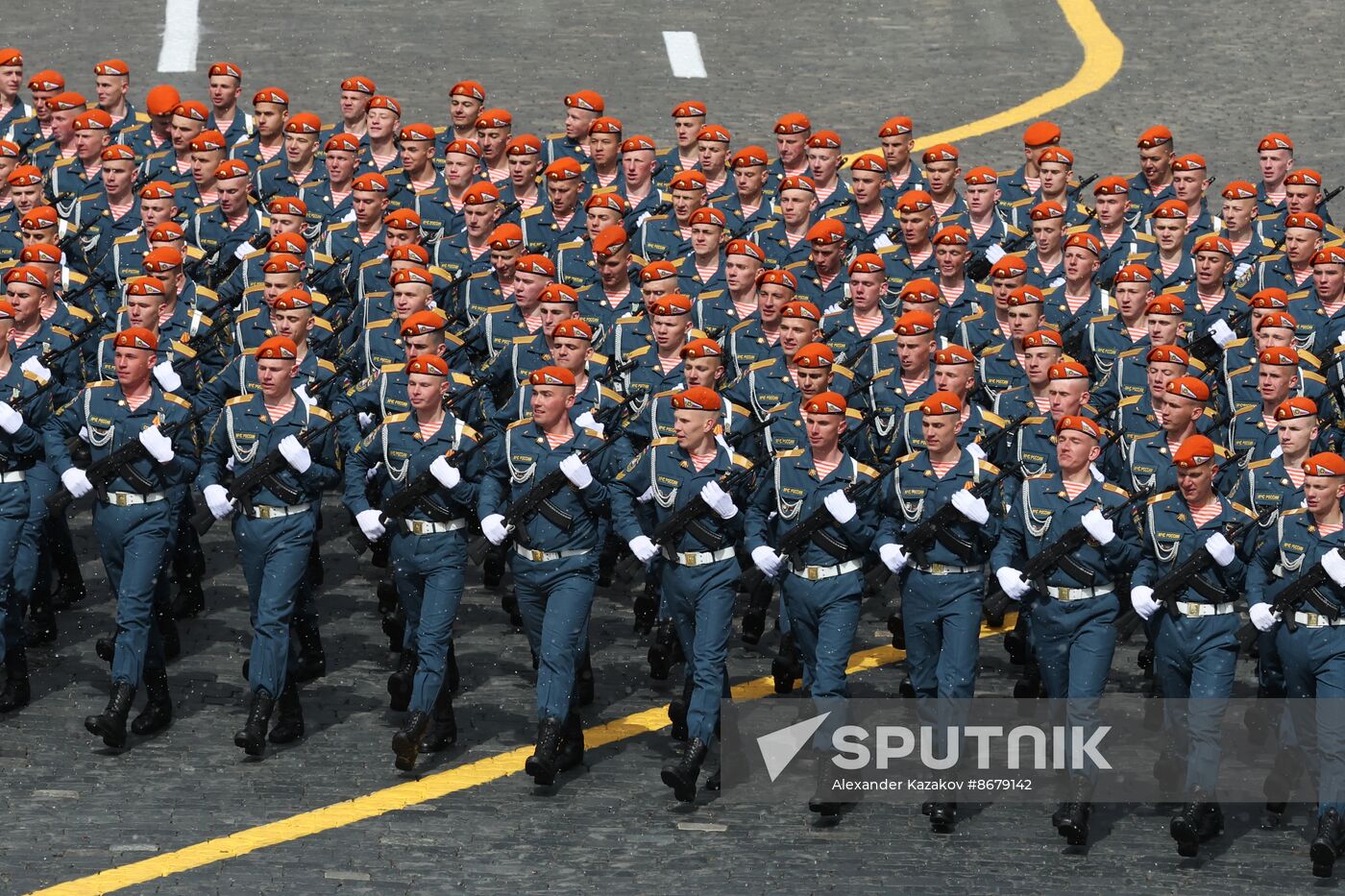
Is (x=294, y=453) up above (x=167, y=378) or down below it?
above

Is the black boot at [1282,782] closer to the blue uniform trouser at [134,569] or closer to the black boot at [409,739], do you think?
the black boot at [409,739]

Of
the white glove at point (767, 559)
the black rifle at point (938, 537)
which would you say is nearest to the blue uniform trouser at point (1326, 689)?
the black rifle at point (938, 537)

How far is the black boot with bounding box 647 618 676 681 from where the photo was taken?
20.9 m

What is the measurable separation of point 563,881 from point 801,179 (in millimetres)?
8971

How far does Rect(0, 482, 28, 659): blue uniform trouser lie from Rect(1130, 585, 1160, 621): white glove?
8.28 meters

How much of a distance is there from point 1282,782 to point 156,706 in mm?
8113

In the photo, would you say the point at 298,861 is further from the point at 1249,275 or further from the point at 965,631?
the point at 1249,275

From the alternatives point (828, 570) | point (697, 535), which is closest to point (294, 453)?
point (697, 535)

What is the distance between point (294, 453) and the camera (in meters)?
19.4

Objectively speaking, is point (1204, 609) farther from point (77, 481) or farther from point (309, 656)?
point (77, 481)

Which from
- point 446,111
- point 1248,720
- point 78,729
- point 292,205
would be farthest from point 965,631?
point 446,111

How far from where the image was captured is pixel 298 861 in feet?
58.0

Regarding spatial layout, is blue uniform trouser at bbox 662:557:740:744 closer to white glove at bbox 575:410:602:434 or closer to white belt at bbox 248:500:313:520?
white glove at bbox 575:410:602:434

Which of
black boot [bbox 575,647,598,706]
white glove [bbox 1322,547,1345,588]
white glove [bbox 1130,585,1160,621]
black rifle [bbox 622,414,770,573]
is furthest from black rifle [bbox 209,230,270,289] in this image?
white glove [bbox 1322,547,1345,588]
